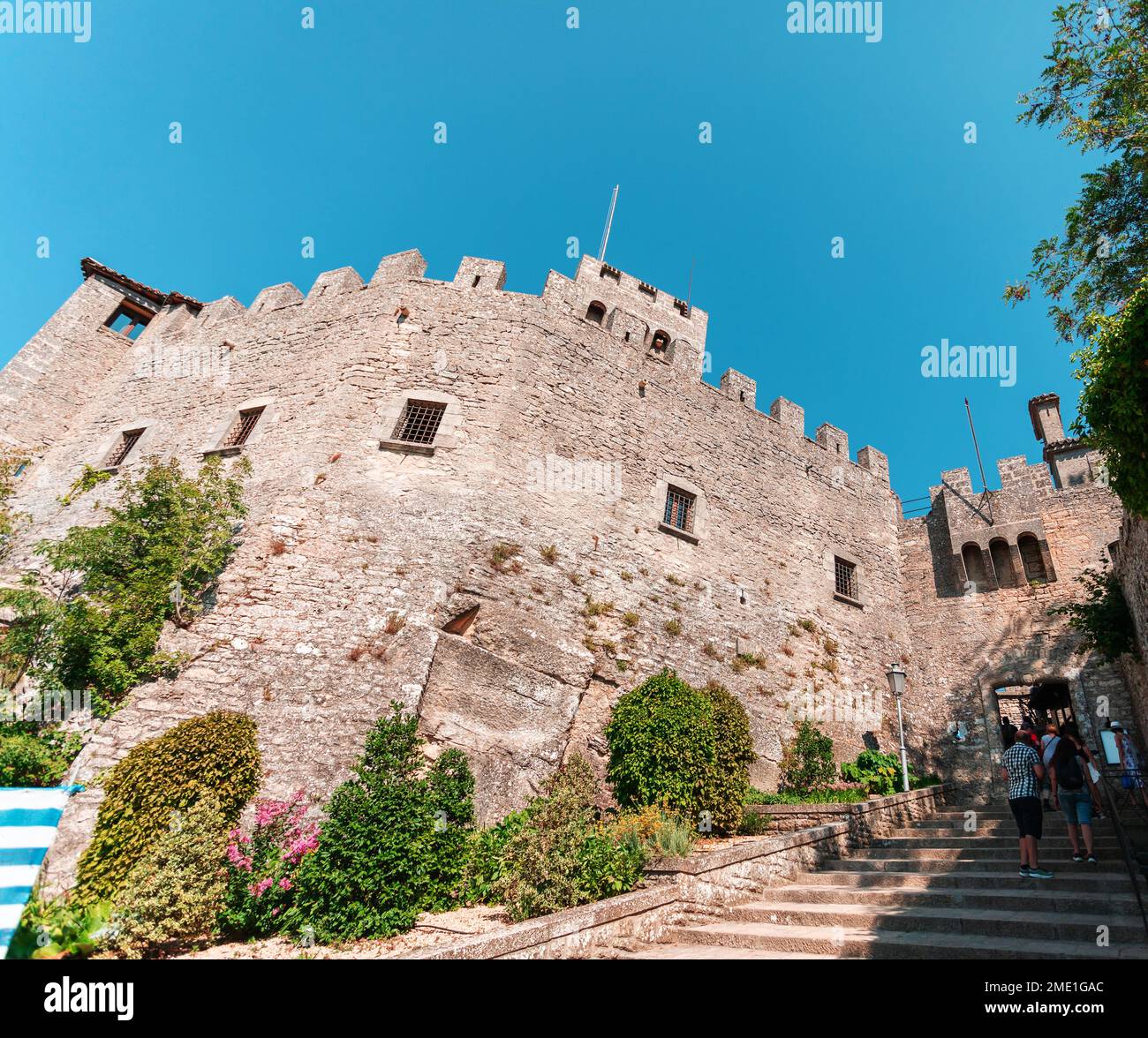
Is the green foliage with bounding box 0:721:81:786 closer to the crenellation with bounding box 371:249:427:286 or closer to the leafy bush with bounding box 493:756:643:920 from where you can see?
the leafy bush with bounding box 493:756:643:920

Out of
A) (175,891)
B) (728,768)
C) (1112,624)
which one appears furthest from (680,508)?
(175,891)

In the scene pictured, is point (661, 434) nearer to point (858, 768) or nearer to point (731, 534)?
point (731, 534)

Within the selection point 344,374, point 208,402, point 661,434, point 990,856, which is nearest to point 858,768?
point 990,856

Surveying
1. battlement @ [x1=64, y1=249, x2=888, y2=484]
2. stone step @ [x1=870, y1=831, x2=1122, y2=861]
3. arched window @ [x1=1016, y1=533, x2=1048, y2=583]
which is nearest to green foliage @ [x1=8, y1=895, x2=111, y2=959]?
stone step @ [x1=870, y1=831, x2=1122, y2=861]

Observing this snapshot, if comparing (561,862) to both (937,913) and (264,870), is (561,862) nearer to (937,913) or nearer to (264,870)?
(264,870)

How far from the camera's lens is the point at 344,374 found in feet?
39.5

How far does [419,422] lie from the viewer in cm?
1170

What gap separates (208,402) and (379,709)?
9.13 metres

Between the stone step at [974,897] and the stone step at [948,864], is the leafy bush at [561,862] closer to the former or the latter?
the stone step at [974,897]

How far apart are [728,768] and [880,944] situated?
12.9 feet

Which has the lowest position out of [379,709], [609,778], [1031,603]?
[609,778]

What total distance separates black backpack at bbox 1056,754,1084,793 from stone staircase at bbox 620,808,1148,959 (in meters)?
0.74

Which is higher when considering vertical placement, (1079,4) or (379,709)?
(1079,4)

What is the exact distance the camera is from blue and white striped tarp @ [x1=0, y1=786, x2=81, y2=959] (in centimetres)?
407
